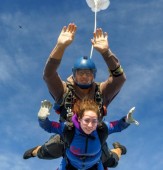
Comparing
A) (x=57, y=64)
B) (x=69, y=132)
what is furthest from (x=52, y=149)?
(x=57, y=64)

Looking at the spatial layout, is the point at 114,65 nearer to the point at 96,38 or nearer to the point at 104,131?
the point at 96,38

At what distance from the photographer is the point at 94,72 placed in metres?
8.38

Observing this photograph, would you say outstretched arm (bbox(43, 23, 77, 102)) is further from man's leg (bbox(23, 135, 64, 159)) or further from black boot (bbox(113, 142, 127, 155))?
black boot (bbox(113, 142, 127, 155))

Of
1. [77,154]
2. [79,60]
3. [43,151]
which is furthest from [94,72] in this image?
[43,151]

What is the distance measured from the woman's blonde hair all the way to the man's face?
63cm

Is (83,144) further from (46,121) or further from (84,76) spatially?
(84,76)

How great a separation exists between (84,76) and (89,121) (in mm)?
1321

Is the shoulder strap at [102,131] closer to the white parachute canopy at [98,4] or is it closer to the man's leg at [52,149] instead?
the man's leg at [52,149]

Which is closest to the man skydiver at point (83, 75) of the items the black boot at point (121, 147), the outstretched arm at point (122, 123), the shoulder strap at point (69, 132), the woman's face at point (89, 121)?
the outstretched arm at point (122, 123)

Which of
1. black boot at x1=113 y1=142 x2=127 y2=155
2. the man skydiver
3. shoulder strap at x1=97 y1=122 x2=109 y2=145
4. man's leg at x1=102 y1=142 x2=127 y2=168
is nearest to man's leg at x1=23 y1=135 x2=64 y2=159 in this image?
the man skydiver

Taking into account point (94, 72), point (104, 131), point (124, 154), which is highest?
point (94, 72)

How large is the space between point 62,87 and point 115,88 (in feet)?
4.13

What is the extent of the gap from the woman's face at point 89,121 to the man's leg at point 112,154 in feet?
5.61

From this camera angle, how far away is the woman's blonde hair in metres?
7.49
